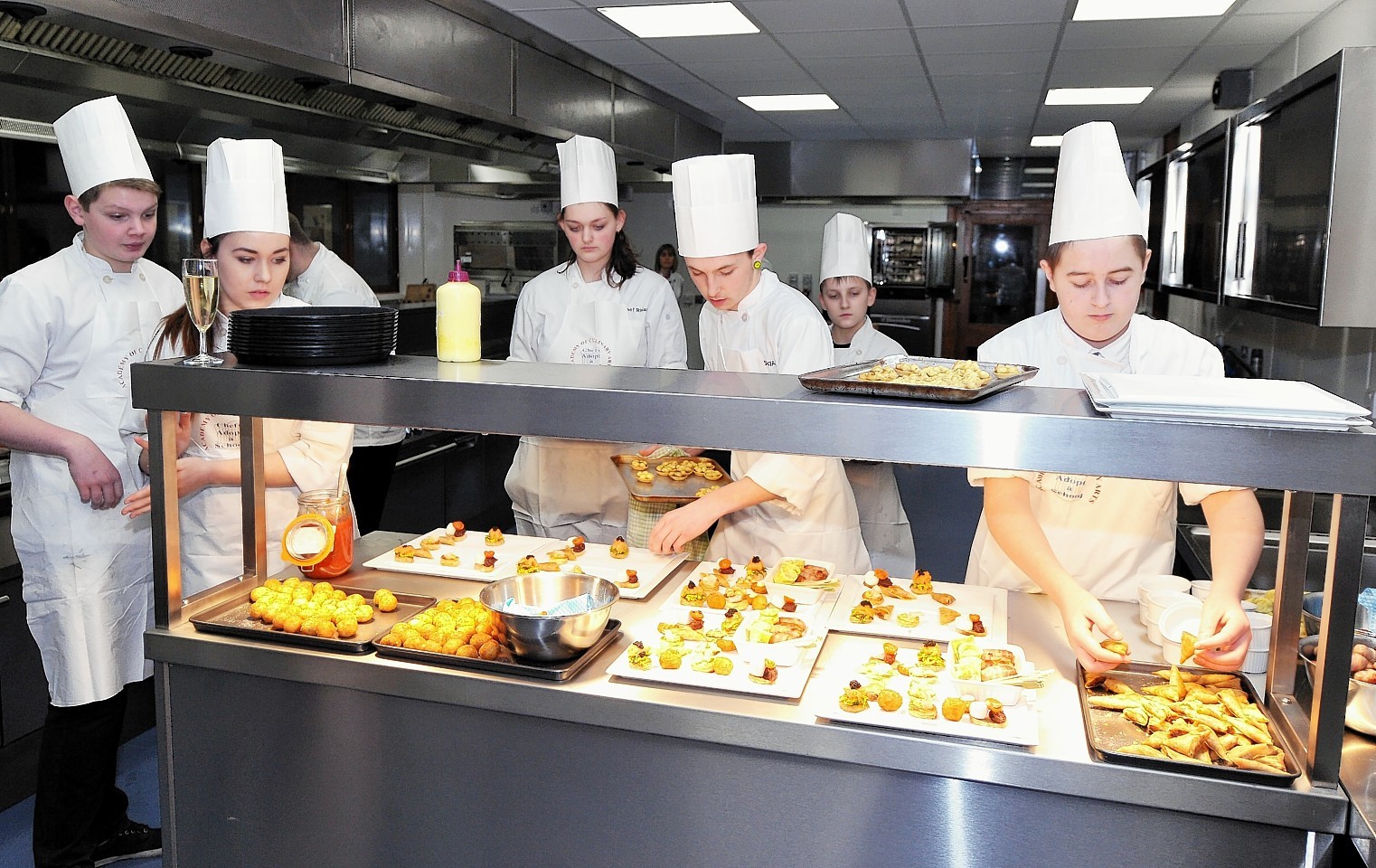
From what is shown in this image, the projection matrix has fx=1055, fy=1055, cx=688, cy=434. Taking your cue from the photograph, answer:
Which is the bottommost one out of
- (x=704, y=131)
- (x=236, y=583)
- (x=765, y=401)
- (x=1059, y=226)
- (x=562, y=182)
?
(x=236, y=583)

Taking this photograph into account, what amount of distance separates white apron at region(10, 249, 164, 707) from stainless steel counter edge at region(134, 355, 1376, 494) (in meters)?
0.91

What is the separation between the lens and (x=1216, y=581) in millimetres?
1686

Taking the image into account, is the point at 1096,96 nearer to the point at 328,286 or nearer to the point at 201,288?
the point at 328,286

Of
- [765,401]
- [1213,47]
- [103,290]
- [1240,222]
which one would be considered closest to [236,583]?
[103,290]

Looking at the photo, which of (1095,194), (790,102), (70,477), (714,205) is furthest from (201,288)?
(790,102)

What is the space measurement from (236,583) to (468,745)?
0.69 metres

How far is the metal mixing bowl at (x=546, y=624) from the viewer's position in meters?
1.67

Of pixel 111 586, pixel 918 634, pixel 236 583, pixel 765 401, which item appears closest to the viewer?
pixel 765 401

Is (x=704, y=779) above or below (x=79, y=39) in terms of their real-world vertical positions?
below

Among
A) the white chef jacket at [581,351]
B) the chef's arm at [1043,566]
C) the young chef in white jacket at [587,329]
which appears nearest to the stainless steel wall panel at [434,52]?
the young chef in white jacket at [587,329]

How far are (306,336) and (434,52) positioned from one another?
1932 millimetres

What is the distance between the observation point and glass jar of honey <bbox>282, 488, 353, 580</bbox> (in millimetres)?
2082

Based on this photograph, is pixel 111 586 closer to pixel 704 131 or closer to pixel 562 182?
pixel 562 182

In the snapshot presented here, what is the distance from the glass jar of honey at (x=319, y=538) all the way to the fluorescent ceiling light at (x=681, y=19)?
252cm
